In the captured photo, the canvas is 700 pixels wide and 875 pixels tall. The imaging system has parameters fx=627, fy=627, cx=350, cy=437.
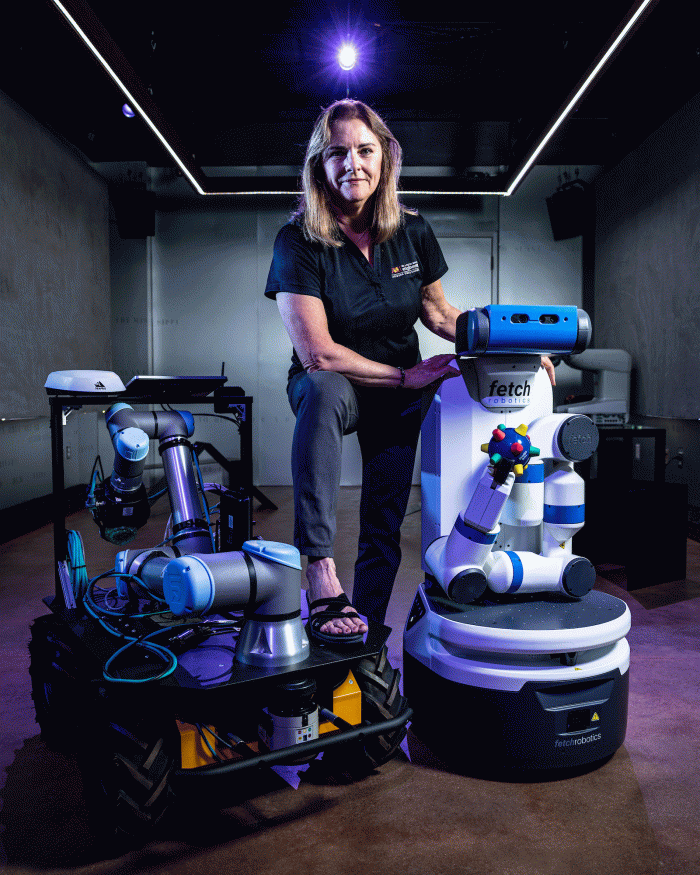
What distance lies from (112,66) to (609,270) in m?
3.90

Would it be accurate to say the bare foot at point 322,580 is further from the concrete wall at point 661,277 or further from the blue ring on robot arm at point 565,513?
the concrete wall at point 661,277

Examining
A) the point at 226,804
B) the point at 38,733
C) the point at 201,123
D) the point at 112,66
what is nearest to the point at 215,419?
the point at 201,123

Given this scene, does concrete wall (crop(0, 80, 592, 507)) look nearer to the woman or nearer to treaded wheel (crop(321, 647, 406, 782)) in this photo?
the woman

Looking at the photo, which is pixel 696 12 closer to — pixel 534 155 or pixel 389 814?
pixel 534 155

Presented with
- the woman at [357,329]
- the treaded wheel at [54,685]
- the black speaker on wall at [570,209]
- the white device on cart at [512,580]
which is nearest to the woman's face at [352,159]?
the woman at [357,329]

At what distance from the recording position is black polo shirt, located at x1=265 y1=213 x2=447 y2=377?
4.61ft

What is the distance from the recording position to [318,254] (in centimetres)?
142

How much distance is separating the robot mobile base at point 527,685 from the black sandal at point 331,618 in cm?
17

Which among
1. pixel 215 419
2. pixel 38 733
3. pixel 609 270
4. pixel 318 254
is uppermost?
pixel 609 270

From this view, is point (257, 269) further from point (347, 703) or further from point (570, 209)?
point (347, 703)

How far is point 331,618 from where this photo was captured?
116 centimetres

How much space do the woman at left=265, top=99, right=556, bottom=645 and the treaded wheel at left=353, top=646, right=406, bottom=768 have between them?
0.14 metres

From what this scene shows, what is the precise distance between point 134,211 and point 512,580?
498cm

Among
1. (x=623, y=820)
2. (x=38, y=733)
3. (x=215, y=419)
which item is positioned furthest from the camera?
(x=215, y=419)
